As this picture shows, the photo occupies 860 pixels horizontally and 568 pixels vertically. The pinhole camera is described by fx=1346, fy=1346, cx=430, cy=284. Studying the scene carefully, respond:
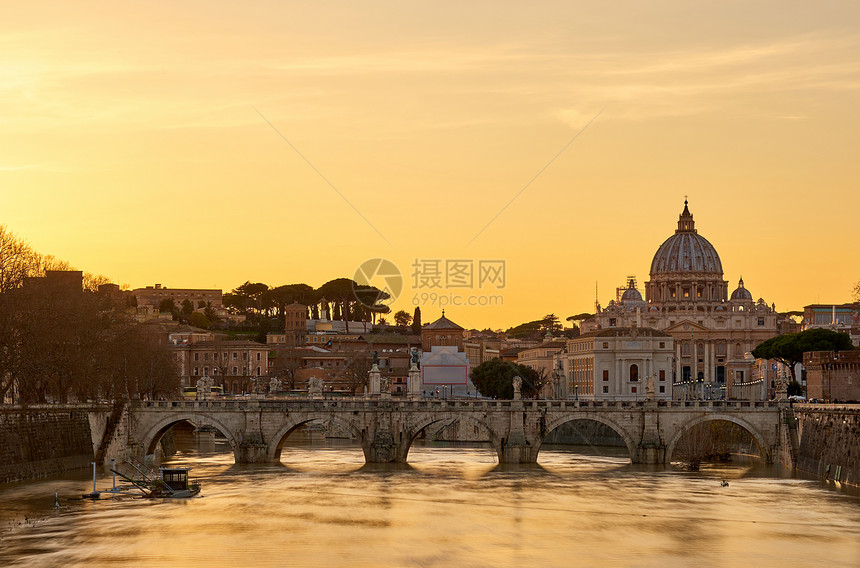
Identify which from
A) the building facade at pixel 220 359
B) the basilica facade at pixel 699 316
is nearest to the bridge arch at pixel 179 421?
the building facade at pixel 220 359

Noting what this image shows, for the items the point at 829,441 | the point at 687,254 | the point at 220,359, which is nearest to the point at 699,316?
the point at 687,254

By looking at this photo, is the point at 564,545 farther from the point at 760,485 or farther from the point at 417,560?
the point at 760,485

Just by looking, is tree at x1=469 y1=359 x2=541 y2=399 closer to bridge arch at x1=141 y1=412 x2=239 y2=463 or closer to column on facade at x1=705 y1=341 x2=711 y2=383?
column on facade at x1=705 y1=341 x2=711 y2=383

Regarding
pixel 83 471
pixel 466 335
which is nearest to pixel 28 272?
pixel 83 471

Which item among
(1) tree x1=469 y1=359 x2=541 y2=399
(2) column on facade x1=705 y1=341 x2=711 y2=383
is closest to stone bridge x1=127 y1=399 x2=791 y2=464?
(1) tree x1=469 y1=359 x2=541 y2=399

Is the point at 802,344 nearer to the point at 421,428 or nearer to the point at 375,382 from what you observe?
the point at 375,382

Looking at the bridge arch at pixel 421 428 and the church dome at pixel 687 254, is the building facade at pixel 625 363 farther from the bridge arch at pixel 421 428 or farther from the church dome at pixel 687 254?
the bridge arch at pixel 421 428
